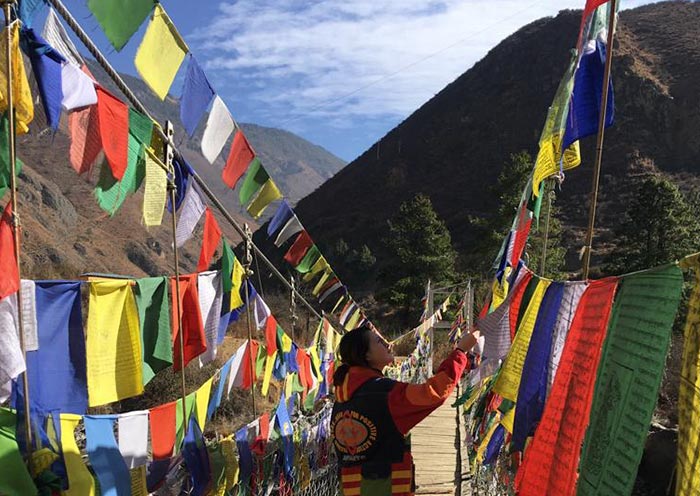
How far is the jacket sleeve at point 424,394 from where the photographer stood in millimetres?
2705

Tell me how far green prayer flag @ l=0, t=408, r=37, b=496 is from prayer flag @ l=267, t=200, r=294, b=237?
3.35m

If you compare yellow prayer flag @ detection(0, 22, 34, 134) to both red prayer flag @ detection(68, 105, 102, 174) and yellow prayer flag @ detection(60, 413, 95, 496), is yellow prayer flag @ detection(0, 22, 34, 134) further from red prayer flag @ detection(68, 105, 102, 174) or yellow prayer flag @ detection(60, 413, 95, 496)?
yellow prayer flag @ detection(60, 413, 95, 496)

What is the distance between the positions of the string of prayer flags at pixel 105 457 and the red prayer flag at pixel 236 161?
2047mm

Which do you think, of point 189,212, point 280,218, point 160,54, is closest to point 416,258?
point 280,218

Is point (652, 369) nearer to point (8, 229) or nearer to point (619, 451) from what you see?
point (619, 451)

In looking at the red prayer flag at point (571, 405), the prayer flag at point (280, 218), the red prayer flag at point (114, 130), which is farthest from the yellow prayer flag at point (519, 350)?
the prayer flag at point (280, 218)

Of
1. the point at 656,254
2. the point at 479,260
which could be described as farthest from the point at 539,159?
the point at 479,260

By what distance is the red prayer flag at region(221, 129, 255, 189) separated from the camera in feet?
14.9

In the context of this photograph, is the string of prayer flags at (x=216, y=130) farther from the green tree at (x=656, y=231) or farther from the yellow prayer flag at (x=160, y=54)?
the green tree at (x=656, y=231)

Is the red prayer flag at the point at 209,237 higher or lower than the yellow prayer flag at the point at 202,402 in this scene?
higher

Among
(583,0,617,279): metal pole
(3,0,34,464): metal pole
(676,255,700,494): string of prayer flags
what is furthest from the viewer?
(583,0,617,279): metal pole

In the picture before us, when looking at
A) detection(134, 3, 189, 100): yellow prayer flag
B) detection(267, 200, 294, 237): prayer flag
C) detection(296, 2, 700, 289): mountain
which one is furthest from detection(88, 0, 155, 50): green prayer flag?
detection(296, 2, 700, 289): mountain

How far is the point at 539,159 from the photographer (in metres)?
4.02

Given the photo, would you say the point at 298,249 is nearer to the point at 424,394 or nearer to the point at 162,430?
the point at 162,430
